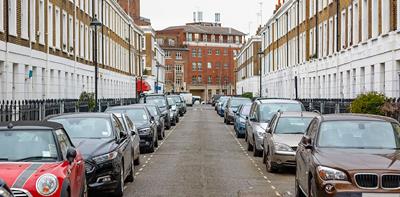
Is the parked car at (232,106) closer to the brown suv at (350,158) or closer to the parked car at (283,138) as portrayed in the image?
the parked car at (283,138)

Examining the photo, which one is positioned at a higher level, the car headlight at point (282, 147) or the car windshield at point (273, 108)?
the car windshield at point (273, 108)

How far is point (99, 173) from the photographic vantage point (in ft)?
39.3

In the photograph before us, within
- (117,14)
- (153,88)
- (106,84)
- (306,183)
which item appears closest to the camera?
(306,183)

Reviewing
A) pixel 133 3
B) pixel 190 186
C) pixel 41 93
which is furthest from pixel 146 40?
pixel 190 186

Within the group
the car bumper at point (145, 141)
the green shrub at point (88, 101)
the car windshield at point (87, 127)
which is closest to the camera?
the car windshield at point (87, 127)

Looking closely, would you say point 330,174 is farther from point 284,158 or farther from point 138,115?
point 138,115

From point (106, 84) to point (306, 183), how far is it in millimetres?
52852

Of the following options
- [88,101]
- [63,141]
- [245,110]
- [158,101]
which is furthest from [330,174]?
[158,101]

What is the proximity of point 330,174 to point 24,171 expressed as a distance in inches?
162

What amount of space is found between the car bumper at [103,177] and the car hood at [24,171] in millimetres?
2670

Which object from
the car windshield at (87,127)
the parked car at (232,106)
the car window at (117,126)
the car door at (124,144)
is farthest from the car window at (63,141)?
the parked car at (232,106)

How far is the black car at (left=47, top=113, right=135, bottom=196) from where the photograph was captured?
1197 centimetres

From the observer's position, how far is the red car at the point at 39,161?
326 inches

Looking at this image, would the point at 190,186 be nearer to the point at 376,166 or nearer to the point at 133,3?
the point at 376,166
